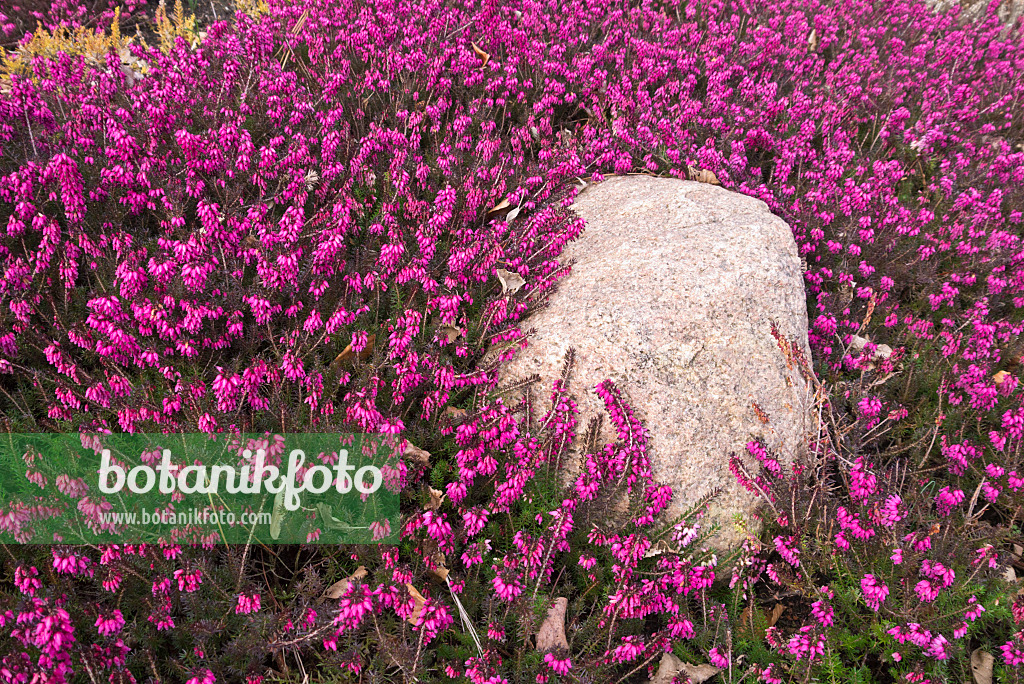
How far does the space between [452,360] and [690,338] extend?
138cm

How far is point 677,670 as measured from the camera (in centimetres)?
254

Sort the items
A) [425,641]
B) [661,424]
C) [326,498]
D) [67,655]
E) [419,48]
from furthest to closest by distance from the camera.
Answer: [419,48]
[661,424]
[326,498]
[425,641]
[67,655]

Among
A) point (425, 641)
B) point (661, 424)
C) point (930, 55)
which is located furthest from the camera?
point (930, 55)

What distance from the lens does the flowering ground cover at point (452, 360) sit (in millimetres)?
2373

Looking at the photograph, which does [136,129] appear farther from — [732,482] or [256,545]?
[732,482]

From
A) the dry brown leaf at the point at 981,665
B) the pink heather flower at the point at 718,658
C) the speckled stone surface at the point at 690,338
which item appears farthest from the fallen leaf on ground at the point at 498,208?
the dry brown leaf at the point at 981,665

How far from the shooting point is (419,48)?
554cm

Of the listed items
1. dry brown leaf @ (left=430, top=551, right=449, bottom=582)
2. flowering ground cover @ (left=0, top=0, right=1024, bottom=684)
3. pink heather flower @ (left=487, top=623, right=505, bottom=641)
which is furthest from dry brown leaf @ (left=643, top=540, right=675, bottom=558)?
dry brown leaf @ (left=430, top=551, right=449, bottom=582)

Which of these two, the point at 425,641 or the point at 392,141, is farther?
the point at 392,141

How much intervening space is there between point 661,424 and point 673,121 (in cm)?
385

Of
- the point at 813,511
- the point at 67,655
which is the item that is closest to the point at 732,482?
the point at 813,511

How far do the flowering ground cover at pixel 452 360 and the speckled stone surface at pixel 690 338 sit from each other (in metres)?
0.15
